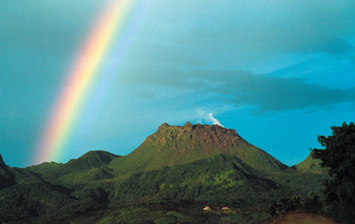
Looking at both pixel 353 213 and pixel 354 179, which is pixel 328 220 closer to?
pixel 353 213

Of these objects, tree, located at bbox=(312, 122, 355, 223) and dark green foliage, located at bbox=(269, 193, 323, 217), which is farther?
dark green foliage, located at bbox=(269, 193, 323, 217)

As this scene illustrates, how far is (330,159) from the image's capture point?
83750mm

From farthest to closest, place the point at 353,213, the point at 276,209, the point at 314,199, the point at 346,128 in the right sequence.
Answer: the point at 276,209 < the point at 314,199 < the point at 346,128 < the point at 353,213

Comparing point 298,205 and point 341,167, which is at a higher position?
point 341,167

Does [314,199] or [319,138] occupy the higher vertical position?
[319,138]

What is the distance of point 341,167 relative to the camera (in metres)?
80.6

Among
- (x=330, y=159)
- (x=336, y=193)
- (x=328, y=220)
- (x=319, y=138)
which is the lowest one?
(x=328, y=220)

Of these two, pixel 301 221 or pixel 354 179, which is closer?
pixel 354 179

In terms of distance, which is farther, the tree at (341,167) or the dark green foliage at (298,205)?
the dark green foliage at (298,205)

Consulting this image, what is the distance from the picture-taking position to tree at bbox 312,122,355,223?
79.2 meters

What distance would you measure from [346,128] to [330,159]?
904 centimetres

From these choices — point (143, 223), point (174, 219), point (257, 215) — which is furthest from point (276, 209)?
point (143, 223)

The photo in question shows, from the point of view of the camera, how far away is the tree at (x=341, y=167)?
79188 mm

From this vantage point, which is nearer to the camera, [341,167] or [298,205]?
[341,167]
